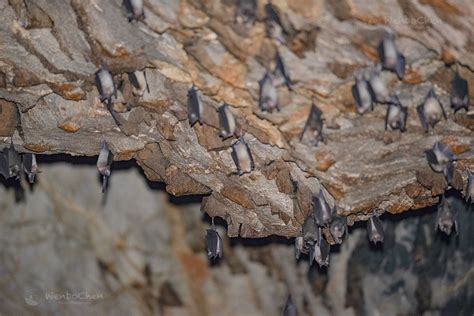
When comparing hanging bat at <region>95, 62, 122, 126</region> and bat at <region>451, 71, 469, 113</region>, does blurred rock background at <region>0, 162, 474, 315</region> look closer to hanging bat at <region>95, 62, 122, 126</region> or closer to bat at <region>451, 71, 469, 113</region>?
hanging bat at <region>95, 62, 122, 126</region>

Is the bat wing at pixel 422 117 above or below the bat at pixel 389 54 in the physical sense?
below

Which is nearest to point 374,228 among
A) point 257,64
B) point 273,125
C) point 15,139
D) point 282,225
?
point 282,225

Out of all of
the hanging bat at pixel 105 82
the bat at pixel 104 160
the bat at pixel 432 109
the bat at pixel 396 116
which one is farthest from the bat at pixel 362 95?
the bat at pixel 104 160

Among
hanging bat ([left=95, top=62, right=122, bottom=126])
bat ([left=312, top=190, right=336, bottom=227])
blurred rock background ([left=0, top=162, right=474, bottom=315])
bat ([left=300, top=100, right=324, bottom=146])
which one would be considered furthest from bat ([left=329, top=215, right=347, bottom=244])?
blurred rock background ([left=0, top=162, right=474, bottom=315])

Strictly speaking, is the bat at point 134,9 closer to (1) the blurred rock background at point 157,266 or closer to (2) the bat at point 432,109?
(2) the bat at point 432,109

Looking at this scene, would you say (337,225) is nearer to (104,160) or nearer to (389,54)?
(389,54)

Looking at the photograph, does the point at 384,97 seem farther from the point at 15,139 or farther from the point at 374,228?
the point at 15,139
